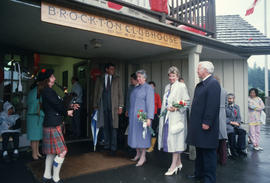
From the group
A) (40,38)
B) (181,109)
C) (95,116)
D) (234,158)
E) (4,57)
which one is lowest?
(234,158)

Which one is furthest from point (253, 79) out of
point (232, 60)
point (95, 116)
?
point (95, 116)

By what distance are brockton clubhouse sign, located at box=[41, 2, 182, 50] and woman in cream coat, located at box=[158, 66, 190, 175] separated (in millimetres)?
876

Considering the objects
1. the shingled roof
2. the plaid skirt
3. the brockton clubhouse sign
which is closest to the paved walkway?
the plaid skirt

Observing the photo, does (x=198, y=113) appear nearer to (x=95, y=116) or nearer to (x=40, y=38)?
(x=95, y=116)

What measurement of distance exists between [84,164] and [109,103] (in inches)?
56.1

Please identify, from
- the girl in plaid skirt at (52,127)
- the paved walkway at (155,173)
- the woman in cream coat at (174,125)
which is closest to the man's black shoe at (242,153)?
the paved walkway at (155,173)

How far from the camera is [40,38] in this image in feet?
12.6

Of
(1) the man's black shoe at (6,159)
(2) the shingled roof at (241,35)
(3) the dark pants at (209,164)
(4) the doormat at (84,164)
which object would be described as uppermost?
(2) the shingled roof at (241,35)

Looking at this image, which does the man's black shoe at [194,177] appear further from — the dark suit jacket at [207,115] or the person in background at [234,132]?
the person in background at [234,132]

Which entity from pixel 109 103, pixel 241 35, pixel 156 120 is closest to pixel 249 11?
→ pixel 241 35

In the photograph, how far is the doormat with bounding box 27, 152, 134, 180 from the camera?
3166 mm

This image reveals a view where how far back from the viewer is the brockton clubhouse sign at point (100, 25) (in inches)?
98.7

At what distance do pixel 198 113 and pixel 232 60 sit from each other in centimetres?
406

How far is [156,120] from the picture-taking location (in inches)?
189
